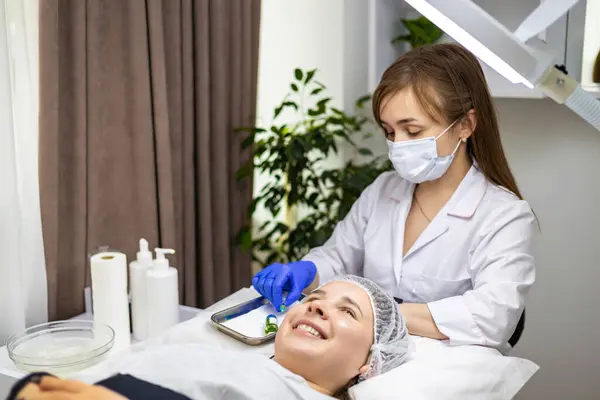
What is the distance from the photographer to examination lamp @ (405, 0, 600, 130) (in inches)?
40.3

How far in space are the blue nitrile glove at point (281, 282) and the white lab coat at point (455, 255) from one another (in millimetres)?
123

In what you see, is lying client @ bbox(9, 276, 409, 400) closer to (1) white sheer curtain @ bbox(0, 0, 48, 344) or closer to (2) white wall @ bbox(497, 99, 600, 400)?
(1) white sheer curtain @ bbox(0, 0, 48, 344)

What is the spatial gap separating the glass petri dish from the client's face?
47 cm

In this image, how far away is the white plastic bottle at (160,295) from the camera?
166 centimetres

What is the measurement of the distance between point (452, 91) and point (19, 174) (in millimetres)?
1104

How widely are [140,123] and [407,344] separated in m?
1.03

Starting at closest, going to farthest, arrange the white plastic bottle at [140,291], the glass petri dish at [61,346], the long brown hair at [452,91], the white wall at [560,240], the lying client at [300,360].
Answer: the lying client at [300,360] < the glass petri dish at [61,346] < the long brown hair at [452,91] < the white plastic bottle at [140,291] < the white wall at [560,240]

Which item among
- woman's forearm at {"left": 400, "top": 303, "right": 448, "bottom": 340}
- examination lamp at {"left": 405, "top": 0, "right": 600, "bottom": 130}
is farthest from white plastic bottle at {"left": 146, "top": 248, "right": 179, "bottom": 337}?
examination lamp at {"left": 405, "top": 0, "right": 600, "bottom": 130}

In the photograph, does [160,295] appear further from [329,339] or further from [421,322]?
[421,322]

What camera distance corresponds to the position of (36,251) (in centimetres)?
168

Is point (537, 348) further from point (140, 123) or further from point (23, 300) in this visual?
point (23, 300)

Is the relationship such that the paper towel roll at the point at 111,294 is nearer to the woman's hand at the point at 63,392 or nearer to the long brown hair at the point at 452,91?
the woman's hand at the point at 63,392

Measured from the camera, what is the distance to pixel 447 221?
166 cm

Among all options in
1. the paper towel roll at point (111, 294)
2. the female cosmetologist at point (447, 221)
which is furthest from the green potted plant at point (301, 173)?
the paper towel roll at point (111, 294)
